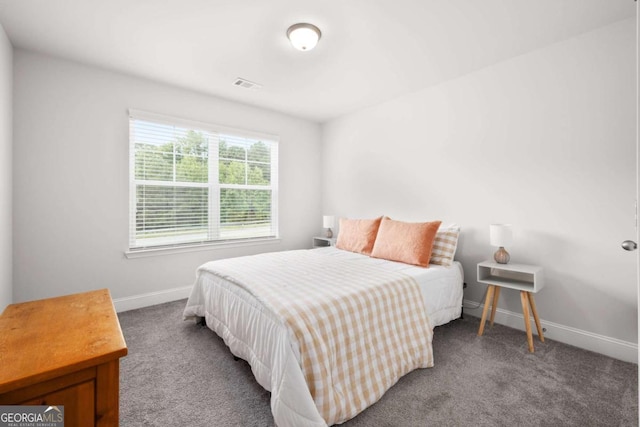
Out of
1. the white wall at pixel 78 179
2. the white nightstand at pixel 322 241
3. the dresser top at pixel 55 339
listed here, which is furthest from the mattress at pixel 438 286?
the white wall at pixel 78 179

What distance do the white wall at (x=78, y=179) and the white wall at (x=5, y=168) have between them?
0.31 feet

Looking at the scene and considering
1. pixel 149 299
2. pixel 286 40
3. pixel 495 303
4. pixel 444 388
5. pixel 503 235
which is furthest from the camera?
pixel 149 299

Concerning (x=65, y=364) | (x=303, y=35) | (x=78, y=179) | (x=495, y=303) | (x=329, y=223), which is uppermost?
(x=303, y=35)

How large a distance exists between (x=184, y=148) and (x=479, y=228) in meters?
3.48

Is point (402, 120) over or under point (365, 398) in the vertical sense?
over

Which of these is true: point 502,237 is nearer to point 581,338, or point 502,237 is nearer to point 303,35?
point 581,338

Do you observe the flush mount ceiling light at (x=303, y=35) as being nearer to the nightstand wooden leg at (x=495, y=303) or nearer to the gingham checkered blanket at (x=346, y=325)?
the gingham checkered blanket at (x=346, y=325)

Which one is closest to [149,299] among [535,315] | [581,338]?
[535,315]

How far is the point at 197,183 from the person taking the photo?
358 cm

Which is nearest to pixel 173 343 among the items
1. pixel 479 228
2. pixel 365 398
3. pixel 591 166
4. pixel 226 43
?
pixel 365 398

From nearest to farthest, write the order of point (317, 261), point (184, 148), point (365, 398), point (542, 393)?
point (365, 398) → point (542, 393) → point (317, 261) → point (184, 148)

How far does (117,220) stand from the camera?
120 inches

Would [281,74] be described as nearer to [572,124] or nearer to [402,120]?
[402,120]

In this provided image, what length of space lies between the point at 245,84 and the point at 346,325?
2840 mm
